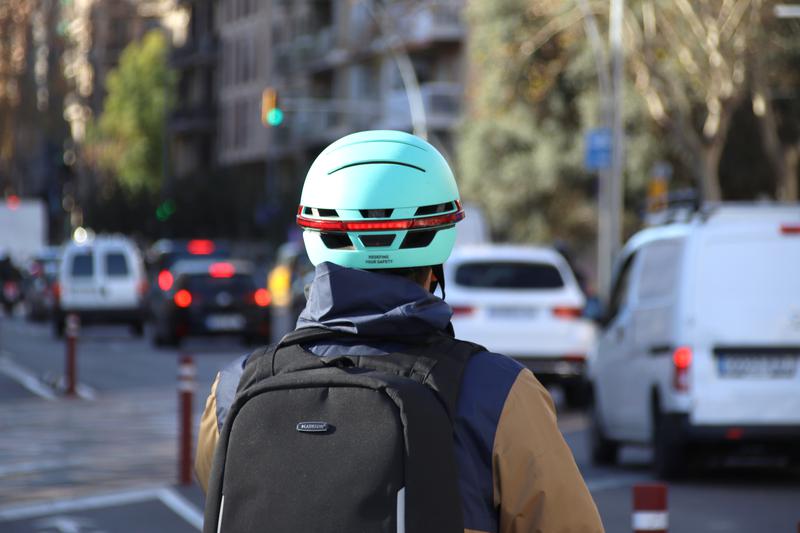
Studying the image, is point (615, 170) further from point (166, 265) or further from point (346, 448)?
point (346, 448)

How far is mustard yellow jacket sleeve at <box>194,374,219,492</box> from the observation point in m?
3.28

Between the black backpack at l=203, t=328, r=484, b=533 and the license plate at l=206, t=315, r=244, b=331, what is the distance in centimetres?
3058

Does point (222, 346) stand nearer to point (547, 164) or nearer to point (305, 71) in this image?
point (547, 164)

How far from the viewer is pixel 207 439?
332 centimetres

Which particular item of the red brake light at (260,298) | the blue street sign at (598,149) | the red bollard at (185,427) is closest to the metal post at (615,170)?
the blue street sign at (598,149)

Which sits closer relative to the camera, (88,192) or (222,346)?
(222,346)

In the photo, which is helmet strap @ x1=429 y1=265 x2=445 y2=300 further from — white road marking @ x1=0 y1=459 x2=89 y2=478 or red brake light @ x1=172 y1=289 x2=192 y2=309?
red brake light @ x1=172 y1=289 x2=192 y2=309

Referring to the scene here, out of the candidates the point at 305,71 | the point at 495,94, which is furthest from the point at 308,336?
the point at 305,71

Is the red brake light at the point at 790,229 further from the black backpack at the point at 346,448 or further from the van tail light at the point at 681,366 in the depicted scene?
the black backpack at the point at 346,448

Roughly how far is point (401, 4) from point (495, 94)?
18.6 m

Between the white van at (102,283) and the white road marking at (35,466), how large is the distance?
24.2 metres

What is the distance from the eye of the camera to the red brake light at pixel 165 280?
3453 centimetres

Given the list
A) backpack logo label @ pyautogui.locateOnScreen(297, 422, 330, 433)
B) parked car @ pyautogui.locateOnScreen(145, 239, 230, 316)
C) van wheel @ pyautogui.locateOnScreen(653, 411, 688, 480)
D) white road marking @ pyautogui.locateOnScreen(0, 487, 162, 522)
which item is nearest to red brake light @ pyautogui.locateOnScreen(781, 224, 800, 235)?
van wheel @ pyautogui.locateOnScreen(653, 411, 688, 480)

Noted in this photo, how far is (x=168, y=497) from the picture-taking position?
40.8 ft
